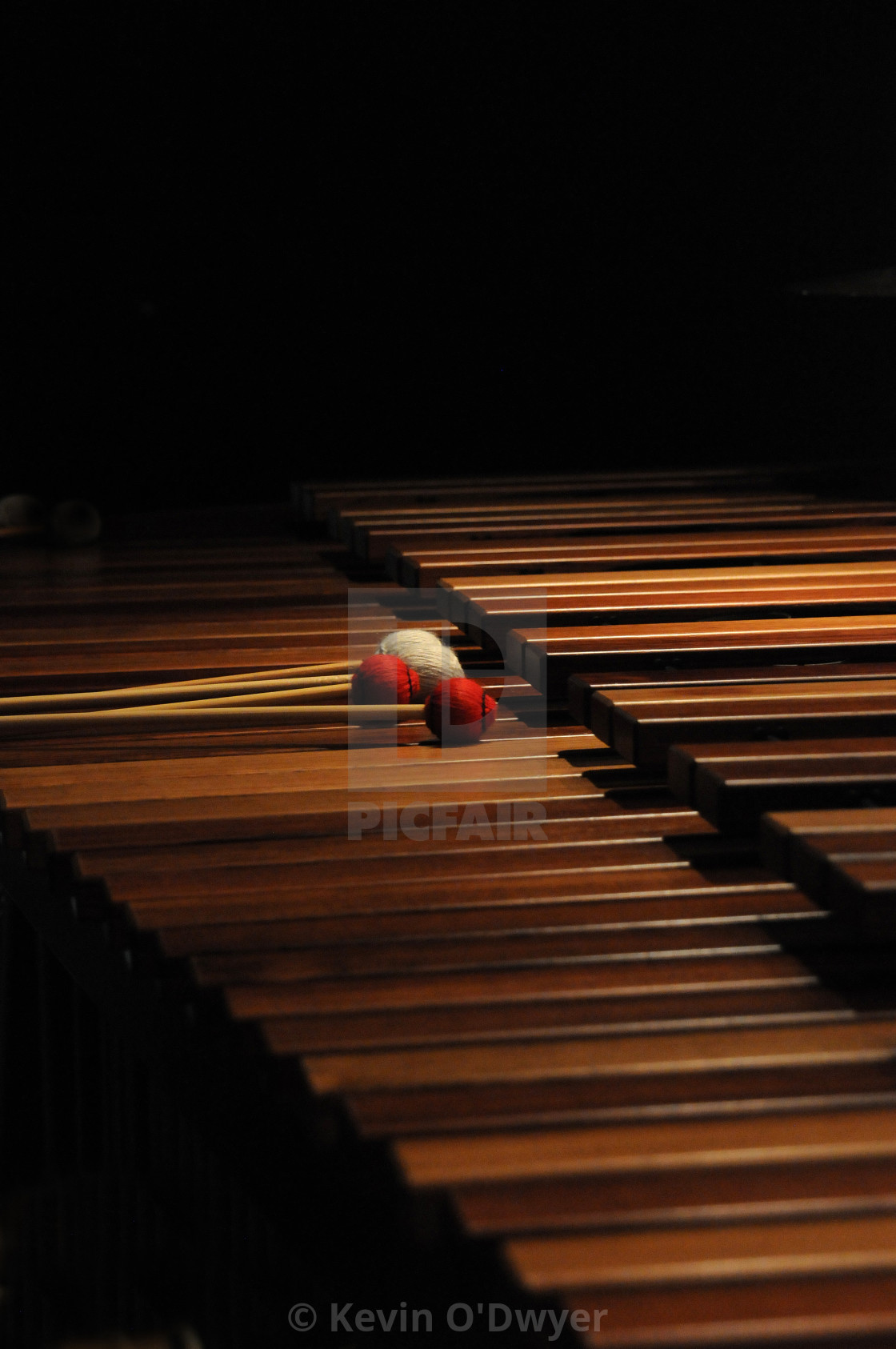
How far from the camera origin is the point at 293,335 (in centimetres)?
569

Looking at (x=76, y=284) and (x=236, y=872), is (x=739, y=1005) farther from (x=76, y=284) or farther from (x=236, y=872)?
(x=76, y=284)

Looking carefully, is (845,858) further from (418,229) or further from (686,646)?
(418,229)

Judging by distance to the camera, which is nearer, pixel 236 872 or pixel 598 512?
pixel 236 872

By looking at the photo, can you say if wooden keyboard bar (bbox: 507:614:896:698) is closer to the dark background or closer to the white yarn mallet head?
the white yarn mallet head

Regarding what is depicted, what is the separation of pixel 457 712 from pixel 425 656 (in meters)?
0.23

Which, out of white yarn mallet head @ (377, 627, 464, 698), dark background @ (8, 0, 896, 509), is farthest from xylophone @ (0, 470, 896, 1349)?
dark background @ (8, 0, 896, 509)

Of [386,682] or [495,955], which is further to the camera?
[386,682]

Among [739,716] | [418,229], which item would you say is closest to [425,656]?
[739,716]

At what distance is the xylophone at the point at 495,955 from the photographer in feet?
3.94

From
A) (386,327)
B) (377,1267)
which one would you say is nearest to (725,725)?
(377,1267)

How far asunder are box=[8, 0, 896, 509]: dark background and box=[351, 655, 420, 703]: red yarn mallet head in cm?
336

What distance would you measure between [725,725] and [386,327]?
12.9 ft

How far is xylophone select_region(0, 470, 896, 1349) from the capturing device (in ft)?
3.94

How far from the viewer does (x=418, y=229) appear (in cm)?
566
